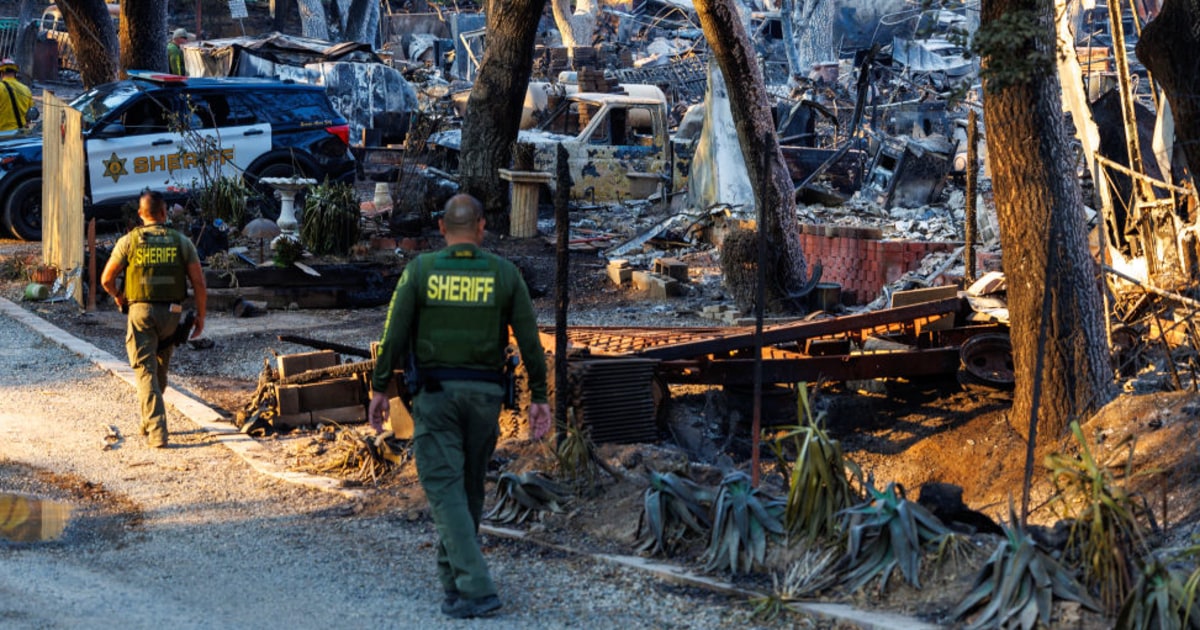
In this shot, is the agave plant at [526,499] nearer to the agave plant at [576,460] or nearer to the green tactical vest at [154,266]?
the agave plant at [576,460]

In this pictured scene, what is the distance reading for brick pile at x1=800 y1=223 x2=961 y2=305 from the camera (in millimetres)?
14203

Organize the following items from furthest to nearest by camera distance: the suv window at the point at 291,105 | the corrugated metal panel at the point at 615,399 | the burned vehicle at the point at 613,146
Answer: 1. the burned vehicle at the point at 613,146
2. the suv window at the point at 291,105
3. the corrugated metal panel at the point at 615,399

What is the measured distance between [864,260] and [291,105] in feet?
28.8

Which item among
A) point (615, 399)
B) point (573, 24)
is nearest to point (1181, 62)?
point (615, 399)

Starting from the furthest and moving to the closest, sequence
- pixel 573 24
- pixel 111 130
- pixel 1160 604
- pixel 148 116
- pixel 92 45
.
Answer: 1. pixel 573 24
2. pixel 92 45
3. pixel 148 116
4. pixel 111 130
5. pixel 1160 604

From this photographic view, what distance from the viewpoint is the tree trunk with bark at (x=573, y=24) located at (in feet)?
142

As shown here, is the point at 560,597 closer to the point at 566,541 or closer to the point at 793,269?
the point at 566,541

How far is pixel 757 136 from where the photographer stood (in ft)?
43.4

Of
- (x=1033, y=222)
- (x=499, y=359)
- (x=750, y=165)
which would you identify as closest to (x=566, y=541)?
(x=499, y=359)

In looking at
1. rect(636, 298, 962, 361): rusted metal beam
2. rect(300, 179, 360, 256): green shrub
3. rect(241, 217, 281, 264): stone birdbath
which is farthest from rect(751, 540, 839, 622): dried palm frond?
rect(241, 217, 281, 264): stone birdbath

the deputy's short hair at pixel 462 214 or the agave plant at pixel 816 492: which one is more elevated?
the deputy's short hair at pixel 462 214

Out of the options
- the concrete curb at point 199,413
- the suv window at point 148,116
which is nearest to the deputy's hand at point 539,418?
the concrete curb at point 199,413

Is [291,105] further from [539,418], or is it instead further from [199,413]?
[539,418]

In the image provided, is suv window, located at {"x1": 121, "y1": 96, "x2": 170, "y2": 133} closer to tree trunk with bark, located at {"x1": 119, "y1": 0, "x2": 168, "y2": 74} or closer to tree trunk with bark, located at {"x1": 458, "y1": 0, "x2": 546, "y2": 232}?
tree trunk with bark, located at {"x1": 458, "y1": 0, "x2": 546, "y2": 232}
